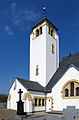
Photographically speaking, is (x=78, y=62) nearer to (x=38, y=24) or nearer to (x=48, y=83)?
(x=48, y=83)

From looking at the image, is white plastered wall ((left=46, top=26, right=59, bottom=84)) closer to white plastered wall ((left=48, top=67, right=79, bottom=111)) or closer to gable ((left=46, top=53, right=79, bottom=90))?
gable ((left=46, top=53, right=79, bottom=90))

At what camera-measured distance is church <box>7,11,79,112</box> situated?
1784 cm

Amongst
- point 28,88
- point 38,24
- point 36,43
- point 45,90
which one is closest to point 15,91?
point 28,88

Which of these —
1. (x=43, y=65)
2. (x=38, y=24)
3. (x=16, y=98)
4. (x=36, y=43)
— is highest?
(x=38, y=24)

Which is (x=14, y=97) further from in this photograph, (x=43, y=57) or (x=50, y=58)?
(x=50, y=58)

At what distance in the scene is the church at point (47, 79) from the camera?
1784 centimetres

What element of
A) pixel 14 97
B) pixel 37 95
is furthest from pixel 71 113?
pixel 14 97

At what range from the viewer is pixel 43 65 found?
907 inches

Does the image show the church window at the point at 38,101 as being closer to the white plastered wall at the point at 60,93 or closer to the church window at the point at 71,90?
the white plastered wall at the point at 60,93

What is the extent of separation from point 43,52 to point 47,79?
195 inches

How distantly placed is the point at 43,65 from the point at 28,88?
591 centimetres

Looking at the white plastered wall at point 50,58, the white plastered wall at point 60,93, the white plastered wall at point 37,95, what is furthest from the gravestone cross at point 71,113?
the white plastered wall at point 50,58

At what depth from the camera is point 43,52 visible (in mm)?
23469

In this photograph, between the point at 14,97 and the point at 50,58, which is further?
the point at 50,58
